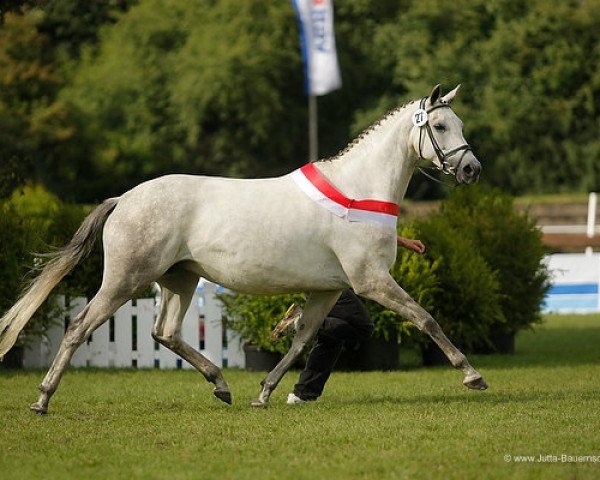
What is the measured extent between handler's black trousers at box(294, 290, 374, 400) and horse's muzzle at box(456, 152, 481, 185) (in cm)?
158

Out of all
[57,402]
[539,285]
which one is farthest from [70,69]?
[57,402]

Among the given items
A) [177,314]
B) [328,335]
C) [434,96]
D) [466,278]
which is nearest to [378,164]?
[434,96]

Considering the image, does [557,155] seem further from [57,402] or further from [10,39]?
[57,402]

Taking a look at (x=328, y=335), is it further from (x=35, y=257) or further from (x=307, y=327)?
(x=35, y=257)

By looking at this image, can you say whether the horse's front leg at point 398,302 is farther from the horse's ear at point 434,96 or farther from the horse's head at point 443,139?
the horse's ear at point 434,96

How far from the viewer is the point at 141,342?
47.8ft

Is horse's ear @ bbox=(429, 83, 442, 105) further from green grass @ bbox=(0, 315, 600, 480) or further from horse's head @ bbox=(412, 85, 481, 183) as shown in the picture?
green grass @ bbox=(0, 315, 600, 480)

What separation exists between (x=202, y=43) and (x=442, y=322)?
4015 centimetres

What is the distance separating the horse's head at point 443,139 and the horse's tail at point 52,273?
2.51 m

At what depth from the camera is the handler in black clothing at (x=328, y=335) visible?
10.5 meters

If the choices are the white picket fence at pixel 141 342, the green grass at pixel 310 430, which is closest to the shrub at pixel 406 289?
the green grass at pixel 310 430

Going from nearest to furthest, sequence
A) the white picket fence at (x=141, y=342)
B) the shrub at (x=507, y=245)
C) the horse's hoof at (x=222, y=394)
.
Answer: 1. the horse's hoof at (x=222, y=394)
2. the white picket fence at (x=141, y=342)
3. the shrub at (x=507, y=245)

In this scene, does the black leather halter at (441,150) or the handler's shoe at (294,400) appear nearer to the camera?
the black leather halter at (441,150)

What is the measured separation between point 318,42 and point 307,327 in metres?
23.4
